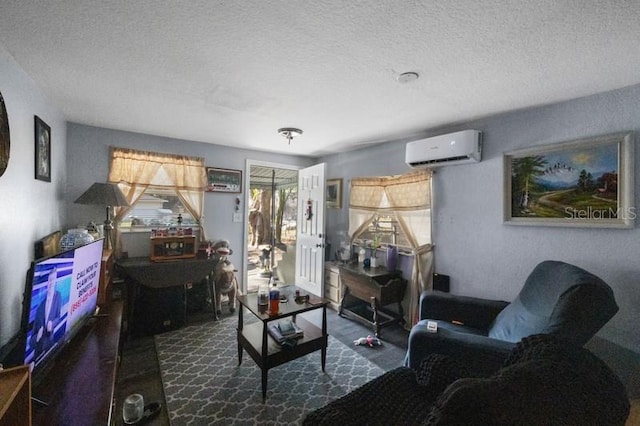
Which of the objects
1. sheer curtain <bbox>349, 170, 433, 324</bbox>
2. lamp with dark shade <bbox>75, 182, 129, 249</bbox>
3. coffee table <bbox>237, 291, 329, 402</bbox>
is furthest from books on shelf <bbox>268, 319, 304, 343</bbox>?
lamp with dark shade <bbox>75, 182, 129, 249</bbox>

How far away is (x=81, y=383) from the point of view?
1157mm

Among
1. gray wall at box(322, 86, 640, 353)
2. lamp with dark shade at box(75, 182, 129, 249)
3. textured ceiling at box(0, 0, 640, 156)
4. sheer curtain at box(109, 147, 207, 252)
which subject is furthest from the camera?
sheer curtain at box(109, 147, 207, 252)

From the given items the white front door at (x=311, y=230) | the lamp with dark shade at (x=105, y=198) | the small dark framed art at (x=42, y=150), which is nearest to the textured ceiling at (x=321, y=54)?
the small dark framed art at (x=42, y=150)

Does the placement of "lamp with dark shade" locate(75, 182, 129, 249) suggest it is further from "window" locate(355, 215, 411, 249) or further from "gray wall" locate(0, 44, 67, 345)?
"window" locate(355, 215, 411, 249)

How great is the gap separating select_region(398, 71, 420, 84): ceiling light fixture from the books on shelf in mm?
1948

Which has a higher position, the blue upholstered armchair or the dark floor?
the blue upholstered armchair

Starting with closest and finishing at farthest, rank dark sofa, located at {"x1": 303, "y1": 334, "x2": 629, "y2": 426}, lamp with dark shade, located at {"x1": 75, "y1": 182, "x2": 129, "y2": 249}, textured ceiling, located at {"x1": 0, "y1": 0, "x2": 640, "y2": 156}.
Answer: dark sofa, located at {"x1": 303, "y1": 334, "x2": 629, "y2": 426} < textured ceiling, located at {"x1": 0, "y1": 0, "x2": 640, "y2": 156} < lamp with dark shade, located at {"x1": 75, "y1": 182, "x2": 129, "y2": 249}

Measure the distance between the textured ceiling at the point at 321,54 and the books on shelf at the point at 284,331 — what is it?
178cm

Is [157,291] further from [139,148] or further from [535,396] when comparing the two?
[535,396]

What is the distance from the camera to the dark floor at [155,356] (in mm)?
1911

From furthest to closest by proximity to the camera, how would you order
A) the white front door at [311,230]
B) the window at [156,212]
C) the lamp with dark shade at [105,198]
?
the white front door at [311,230], the window at [156,212], the lamp with dark shade at [105,198]

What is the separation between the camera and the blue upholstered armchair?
4.35 ft

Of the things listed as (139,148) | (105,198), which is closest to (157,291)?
(105,198)

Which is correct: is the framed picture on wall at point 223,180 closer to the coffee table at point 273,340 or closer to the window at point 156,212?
the window at point 156,212
